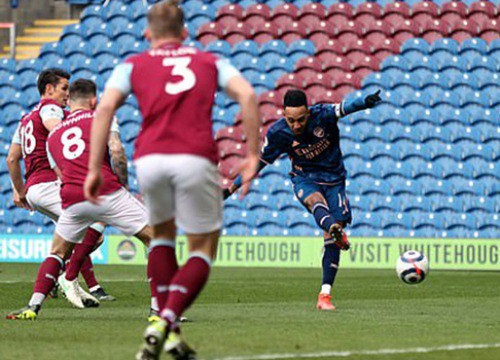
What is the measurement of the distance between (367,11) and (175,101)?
17202mm

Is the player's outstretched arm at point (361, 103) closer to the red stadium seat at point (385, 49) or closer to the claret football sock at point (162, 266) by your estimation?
the claret football sock at point (162, 266)

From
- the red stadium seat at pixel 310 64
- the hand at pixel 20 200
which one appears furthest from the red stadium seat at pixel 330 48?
the hand at pixel 20 200

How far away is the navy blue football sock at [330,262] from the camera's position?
10.3m

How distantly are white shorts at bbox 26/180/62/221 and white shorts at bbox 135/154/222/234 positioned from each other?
4.54 m

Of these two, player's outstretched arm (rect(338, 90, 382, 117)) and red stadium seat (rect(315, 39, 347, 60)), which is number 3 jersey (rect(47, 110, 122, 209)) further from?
red stadium seat (rect(315, 39, 347, 60))

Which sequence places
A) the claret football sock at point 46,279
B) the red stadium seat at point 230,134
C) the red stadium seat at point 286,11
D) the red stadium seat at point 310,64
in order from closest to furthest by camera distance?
the claret football sock at point 46,279 → the red stadium seat at point 230,134 → the red stadium seat at point 310,64 → the red stadium seat at point 286,11

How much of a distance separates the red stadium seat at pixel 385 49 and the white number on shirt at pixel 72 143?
13.9 m

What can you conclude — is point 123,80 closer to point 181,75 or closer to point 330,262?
point 181,75

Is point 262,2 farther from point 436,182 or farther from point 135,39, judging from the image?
point 436,182

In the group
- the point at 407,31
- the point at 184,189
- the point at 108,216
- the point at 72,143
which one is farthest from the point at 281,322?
the point at 407,31

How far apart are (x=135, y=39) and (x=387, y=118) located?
5.42m

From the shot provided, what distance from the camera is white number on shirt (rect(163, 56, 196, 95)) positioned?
5695 mm

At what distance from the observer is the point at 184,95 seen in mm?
5699

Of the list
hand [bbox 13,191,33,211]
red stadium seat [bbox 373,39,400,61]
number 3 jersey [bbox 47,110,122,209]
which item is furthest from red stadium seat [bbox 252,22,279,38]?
number 3 jersey [bbox 47,110,122,209]
